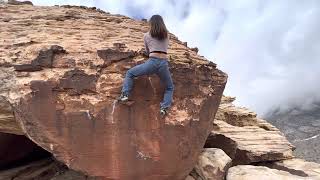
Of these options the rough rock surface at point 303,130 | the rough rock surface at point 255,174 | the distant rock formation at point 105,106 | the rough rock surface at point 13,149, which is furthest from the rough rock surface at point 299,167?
the rough rock surface at point 303,130

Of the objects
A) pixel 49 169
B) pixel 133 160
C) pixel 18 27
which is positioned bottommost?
pixel 49 169

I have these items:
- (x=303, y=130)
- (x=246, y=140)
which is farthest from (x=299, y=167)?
(x=303, y=130)

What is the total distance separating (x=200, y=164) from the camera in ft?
48.6

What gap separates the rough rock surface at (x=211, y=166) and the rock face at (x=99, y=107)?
67cm

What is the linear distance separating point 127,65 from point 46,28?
10.9ft

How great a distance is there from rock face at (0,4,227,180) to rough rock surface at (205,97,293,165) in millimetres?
2957

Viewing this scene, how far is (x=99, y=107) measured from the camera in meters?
12.9

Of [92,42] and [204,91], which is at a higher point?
[92,42]

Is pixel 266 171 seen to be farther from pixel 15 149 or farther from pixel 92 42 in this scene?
pixel 15 149

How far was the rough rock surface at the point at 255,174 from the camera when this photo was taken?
14.5m

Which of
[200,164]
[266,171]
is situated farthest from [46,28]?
[266,171]

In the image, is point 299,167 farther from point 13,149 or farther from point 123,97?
point 13,149

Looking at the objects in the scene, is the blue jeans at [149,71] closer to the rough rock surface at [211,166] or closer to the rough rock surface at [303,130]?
the rough rock surface at [211,166]

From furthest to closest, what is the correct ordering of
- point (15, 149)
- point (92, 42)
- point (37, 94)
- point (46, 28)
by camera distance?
point (15, 149) → point (46, 28) → point (92, 42) → point (37, 94)
